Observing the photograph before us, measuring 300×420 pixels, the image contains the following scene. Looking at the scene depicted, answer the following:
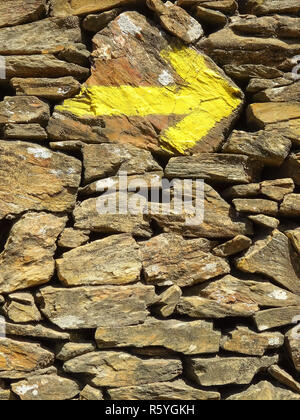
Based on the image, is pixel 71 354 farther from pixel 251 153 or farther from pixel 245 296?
pixel 251 153

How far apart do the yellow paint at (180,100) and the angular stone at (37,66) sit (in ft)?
0.77

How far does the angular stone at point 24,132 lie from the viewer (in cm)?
379

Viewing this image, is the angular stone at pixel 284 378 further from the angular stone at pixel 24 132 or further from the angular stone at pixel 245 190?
the angular stone at pixel 24 132

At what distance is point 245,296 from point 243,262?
27 cm

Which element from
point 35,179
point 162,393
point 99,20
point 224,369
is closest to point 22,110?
point 35,179

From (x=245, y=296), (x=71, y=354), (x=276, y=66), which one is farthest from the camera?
(x=276, y=66)

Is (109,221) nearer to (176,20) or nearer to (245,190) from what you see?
(245,190)

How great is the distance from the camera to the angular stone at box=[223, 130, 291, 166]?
12.9 feet

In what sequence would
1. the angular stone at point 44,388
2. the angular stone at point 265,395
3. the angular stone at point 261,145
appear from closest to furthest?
the angular stone at point 44,388 < the angular stone at point 265,395 < the angular stone at point 261,145

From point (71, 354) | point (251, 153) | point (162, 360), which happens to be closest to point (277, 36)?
point (251, 153)

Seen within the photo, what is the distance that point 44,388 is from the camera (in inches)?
138

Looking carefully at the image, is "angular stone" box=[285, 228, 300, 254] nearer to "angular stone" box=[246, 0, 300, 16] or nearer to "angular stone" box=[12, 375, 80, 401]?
"angular stone" box=[246, 0, 300, 16]

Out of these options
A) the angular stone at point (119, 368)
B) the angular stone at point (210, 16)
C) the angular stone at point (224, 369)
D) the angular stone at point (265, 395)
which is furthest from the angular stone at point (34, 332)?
the angular stone at point (210, 16)

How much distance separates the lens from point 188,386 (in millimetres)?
3668
